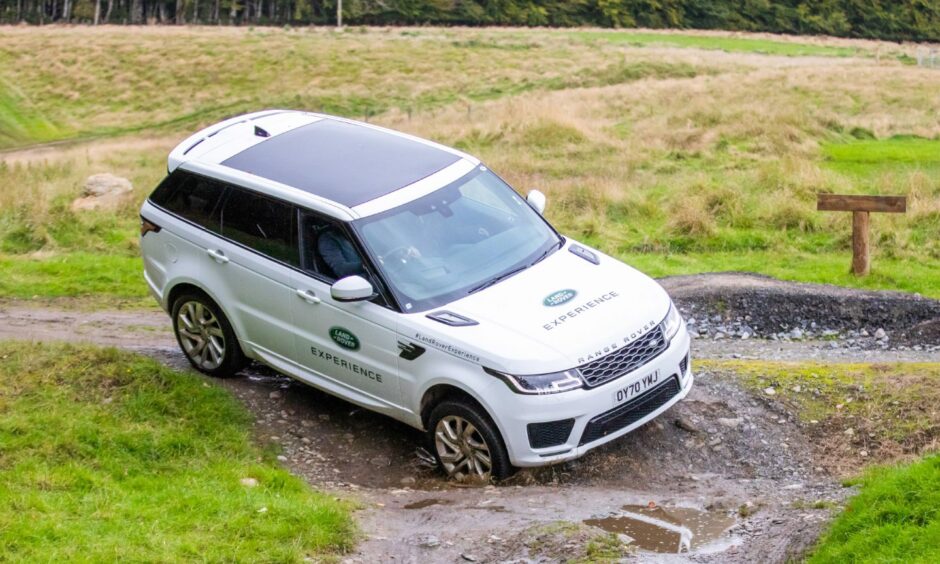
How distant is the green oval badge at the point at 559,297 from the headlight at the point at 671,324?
0.69m

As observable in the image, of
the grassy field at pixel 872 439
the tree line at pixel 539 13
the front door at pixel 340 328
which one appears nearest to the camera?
the grassy field at pixel 872 439

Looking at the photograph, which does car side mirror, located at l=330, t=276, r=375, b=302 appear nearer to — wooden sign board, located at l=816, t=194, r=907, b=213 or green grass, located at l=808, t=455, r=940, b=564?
green grass, located at l=808, t=455, r=940, b=564

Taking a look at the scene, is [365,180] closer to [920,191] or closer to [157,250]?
[157,250]

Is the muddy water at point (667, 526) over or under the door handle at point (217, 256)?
under

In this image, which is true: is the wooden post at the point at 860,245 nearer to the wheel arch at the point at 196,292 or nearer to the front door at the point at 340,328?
the front door at the point at 340,328

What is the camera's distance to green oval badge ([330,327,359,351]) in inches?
324

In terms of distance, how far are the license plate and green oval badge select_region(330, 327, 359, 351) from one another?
196cm

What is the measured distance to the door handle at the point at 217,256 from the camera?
902 cm

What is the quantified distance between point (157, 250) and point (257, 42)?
2164 inches

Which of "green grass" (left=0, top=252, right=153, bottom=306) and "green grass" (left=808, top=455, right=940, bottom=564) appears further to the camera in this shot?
"green grass" (left=0, top=252, right=153, bottom=306)

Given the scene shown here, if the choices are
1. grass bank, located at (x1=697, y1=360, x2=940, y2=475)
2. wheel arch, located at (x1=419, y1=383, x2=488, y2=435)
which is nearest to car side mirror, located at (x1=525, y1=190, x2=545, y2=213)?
grass bank, located at (x1=697, y1=360, x2=940, y2=475)

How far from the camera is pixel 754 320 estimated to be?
11.7 meters

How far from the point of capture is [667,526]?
6.86 metres

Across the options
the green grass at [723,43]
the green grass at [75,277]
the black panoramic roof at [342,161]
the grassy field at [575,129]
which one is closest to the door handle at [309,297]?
the black panoramic roof at [342,161]
